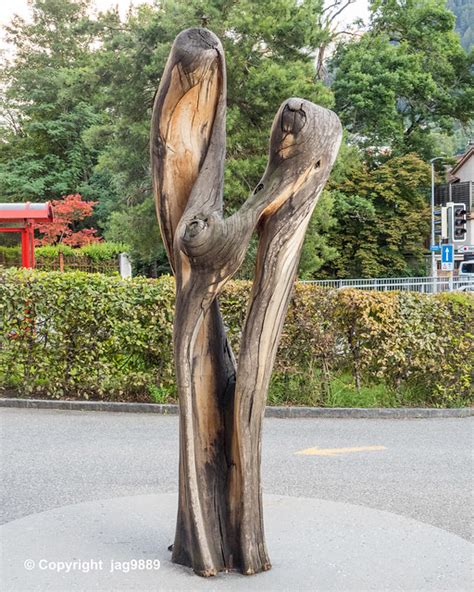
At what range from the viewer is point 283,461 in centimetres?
790

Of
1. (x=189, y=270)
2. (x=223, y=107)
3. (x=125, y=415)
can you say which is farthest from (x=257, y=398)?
(x=125, y=415)

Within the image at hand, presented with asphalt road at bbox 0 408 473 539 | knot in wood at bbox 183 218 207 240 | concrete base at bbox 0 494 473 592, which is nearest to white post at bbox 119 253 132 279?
asphalt road at bbox 0 408 473 539

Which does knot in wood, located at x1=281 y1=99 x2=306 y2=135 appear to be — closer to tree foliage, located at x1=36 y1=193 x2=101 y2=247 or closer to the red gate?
the red gate

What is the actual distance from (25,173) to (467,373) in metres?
32.4

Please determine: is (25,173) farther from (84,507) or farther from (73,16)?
(84,507)

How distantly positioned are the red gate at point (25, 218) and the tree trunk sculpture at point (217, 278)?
13669 millimetres

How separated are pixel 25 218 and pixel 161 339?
310 inches

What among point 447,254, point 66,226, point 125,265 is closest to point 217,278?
point 447,254

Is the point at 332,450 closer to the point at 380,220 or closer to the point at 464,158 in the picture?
the point at 380,220

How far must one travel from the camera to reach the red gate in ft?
57.4

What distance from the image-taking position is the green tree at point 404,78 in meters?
36.2

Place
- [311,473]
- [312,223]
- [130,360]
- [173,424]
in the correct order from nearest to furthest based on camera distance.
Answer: [311,473] < [173,424] < [130,360] < [312,223]

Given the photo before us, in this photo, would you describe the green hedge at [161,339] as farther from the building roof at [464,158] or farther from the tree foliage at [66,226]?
the building roof at [464,158]

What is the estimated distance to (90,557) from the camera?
4.31 meters
